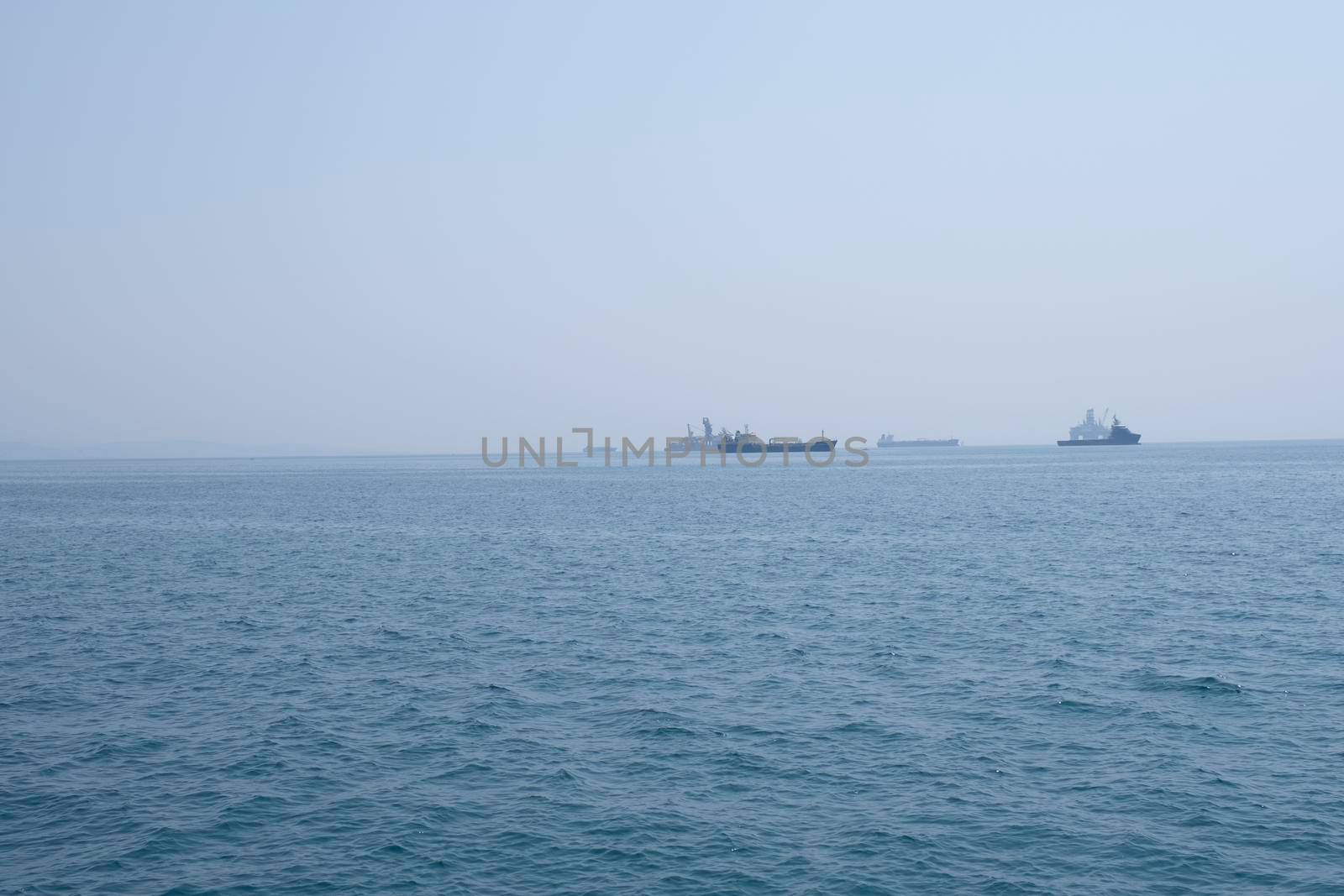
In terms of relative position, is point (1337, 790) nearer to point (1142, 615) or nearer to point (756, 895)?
point (756, 895)

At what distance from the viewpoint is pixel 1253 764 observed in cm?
2145

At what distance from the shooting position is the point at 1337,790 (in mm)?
19750

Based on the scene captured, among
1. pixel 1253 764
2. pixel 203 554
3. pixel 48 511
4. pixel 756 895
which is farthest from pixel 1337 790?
pixel 48 511

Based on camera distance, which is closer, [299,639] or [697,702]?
[697,702]

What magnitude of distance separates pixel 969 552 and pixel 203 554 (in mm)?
46844

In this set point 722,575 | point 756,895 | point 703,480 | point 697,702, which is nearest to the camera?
point 756,895

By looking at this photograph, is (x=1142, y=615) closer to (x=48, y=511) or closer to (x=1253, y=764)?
(x=1253, y=764)

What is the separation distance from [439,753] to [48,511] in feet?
345

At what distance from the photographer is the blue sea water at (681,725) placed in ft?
56.7

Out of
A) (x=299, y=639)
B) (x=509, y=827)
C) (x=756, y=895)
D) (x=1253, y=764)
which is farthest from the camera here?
(x=299, y=639)

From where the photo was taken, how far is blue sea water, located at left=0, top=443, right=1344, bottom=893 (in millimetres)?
17281

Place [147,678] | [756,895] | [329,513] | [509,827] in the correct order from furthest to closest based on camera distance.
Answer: [329,513] < [147,678] < [509,827] < [756,895]

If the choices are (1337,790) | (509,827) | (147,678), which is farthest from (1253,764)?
(147,678)

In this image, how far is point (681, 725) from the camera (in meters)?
24.9
